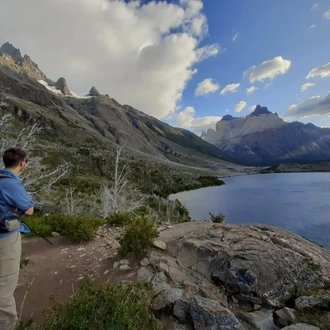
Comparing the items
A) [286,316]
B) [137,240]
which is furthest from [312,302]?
[137,240]

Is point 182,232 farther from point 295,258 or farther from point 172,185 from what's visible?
point 172,185

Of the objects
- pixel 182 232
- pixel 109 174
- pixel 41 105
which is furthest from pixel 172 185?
pixel 41 105

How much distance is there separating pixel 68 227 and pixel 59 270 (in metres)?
2.32

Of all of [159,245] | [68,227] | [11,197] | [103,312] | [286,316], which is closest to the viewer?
[11,197]

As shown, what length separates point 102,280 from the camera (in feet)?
20.7

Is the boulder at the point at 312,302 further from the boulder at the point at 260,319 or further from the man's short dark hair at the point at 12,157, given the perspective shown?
the man's short dark hair at the point at 12,157

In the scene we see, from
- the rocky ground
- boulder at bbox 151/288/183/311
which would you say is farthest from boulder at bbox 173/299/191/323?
boulder at bbox 151/288/183/311

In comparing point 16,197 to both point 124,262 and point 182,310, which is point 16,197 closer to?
point 124,262

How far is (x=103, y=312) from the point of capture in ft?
13.6

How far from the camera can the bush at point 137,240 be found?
717cm

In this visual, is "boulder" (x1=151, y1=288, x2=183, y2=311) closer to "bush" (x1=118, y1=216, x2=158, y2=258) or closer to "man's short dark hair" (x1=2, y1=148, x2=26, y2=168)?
"bush" (x1=118, y1=216, x2=158, y2=258)

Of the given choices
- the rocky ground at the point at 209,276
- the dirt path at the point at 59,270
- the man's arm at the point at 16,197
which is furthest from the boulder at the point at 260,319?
the man's arm at the point at 16,197

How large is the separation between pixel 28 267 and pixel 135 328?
466 centimetres

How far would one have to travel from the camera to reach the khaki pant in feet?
13.5
